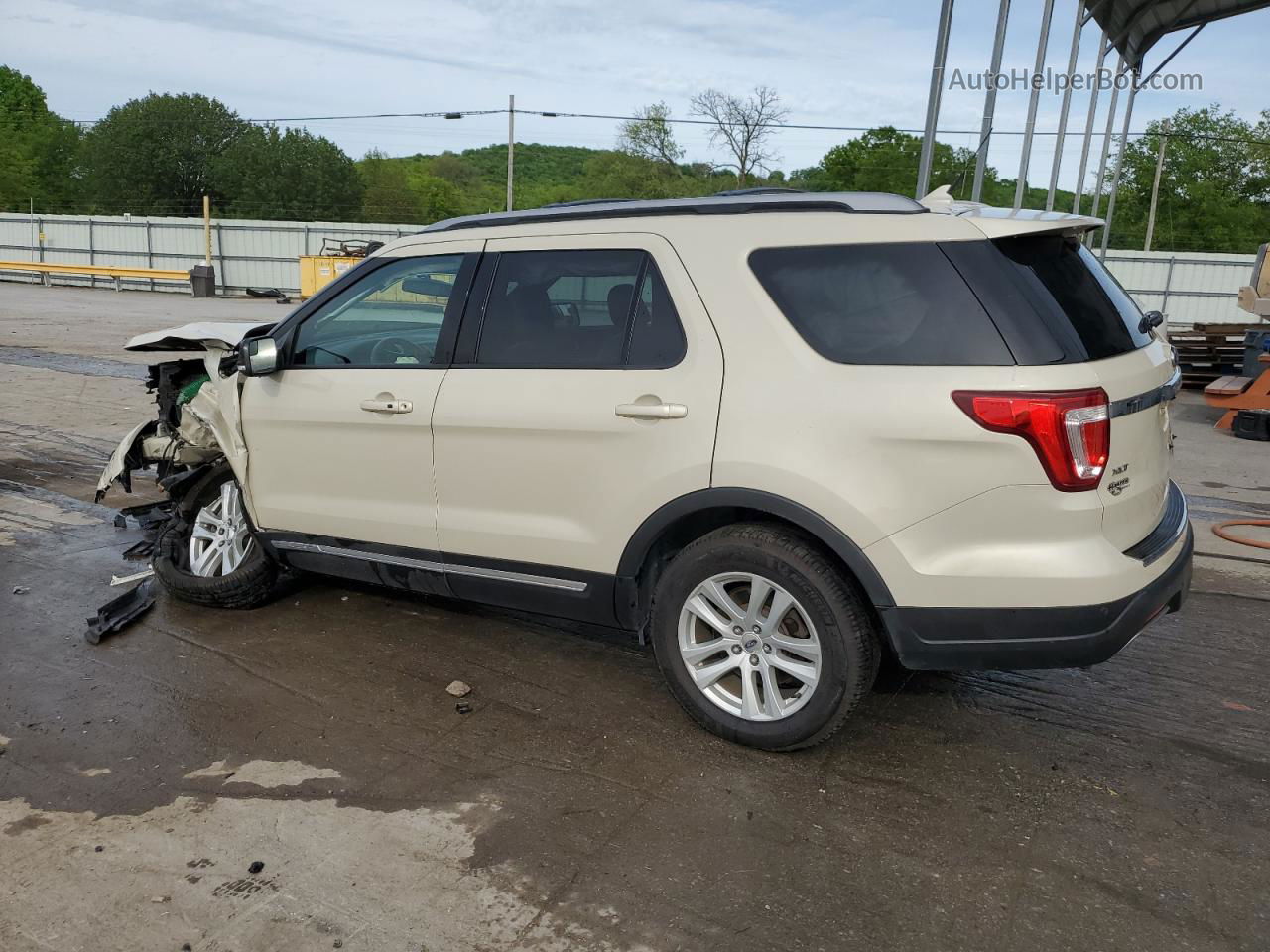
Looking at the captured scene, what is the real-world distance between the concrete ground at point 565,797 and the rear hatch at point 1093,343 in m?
0.97

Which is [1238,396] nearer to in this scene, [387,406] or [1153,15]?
[387,406]

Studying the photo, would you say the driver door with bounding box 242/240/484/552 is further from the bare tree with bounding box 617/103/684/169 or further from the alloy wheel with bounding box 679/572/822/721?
the bare tree with bounding box 617/103/684/169

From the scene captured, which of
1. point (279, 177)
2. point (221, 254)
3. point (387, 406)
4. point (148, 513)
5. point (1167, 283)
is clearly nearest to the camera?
point (387, 406)

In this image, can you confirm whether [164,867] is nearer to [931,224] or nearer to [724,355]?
[724,355]

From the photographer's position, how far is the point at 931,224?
3.32 m

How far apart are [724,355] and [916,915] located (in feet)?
5.99

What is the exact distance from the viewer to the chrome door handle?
3580 mm

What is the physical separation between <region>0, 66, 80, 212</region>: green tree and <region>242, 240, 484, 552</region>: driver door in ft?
268

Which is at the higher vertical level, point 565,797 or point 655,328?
point 655,328

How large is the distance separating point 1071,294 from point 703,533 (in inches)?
58.2

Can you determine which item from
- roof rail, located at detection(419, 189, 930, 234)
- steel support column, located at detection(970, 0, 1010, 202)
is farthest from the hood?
steel support column, located at detection(970, 0, 1010, 202)

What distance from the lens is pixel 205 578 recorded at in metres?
5.11

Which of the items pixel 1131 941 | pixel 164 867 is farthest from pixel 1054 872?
pixel 164 867

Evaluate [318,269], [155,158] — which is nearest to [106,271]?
[318,269]
